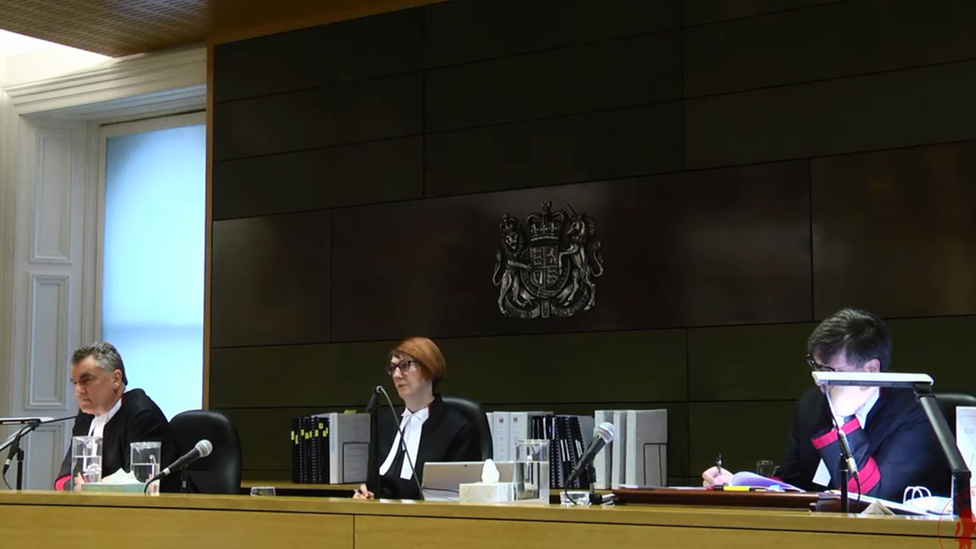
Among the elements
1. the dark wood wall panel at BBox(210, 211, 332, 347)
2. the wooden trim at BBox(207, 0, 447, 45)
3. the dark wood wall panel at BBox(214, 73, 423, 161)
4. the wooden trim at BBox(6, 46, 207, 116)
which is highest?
the wooden trim at BBox(207, 0, 447, 45)

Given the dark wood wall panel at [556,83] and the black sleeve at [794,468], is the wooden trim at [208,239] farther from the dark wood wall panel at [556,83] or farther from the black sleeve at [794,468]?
the black sleeve at [794,468]

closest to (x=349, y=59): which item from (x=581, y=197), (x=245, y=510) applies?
(x=581, y=197)

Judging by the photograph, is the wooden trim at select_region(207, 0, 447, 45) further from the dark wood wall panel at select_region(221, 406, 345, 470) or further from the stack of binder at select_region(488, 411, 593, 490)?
the stack of binder at select_region(488, 411, 593, 490)

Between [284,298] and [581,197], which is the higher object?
[581,197]

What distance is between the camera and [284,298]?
19.4ft

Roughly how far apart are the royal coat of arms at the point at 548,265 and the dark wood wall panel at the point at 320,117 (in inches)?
30.0

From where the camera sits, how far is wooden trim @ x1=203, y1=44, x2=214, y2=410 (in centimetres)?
612

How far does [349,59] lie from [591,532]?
3679 millimetres

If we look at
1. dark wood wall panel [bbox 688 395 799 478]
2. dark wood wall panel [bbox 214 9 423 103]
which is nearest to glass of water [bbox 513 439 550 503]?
dark wood wall panel [bbox 688 395 799 478]

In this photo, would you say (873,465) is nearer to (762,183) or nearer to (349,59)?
(762,183)

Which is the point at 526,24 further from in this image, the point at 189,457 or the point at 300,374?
the point at 189,457

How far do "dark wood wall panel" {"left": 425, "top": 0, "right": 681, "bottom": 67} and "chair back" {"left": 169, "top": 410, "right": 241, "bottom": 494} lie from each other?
1932 millimetres

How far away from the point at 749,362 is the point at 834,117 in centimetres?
97

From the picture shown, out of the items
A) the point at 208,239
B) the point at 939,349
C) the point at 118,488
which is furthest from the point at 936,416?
the point at 208,239
